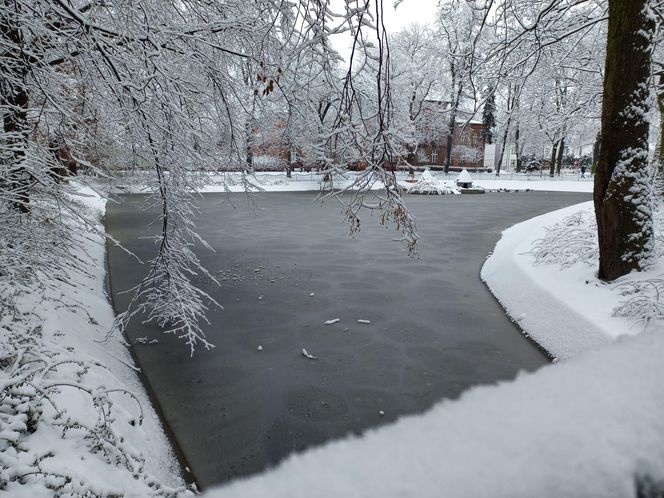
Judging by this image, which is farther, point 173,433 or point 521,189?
point 521,189

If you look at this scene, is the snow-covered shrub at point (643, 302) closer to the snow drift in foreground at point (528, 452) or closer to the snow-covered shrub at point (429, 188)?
the snow drift in foreground at point (528, 452)

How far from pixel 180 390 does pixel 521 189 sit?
35145 millimetres

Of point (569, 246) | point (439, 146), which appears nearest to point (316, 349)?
point (569, 246)

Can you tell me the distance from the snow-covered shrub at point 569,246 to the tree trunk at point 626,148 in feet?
2.82

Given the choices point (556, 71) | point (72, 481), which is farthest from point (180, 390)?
point (556, 71)

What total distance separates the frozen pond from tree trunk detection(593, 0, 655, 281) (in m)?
1.96

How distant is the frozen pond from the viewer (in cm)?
425

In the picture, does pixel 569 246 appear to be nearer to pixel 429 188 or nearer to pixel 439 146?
pixel 429 188

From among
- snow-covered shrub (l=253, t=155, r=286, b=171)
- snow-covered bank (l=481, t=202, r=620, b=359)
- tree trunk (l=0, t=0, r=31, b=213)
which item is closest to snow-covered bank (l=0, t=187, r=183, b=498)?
tree trunk (l=0, t=0, r=31, b=213)

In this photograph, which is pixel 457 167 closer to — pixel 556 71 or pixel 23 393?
pixel 556 71

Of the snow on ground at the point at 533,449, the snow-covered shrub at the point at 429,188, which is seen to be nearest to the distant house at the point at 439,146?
the snow-covered shrub at the point at 429,188

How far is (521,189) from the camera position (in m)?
35.1

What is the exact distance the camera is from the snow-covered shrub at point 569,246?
7418 millimetres

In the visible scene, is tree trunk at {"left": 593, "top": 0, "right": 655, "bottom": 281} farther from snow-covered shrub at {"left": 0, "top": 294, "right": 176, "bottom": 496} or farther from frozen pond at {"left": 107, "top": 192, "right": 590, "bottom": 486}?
snow-covered shrub at {"left": 0, "top": 294, "right": 176, "bottom": 496}
